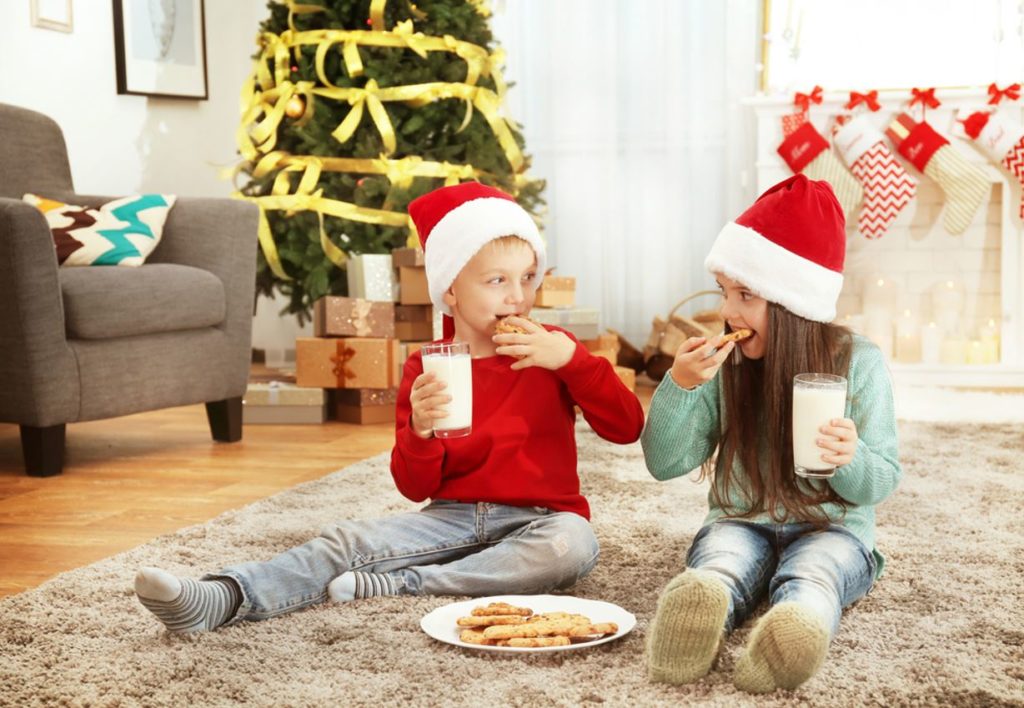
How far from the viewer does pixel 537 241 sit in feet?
6.05

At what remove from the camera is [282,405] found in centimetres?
378

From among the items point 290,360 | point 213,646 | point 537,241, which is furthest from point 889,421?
point 290,360

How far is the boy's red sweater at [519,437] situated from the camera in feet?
5.77

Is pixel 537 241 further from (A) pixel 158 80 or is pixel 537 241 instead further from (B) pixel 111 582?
(A) pixel 158 80

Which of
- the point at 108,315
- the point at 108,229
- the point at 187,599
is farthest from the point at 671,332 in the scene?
the point at 187,599

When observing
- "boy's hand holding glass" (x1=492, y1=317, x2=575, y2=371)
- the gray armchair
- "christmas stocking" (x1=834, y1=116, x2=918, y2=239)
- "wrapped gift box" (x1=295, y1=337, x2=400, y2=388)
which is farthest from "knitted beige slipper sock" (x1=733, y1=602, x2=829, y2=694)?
"christmas stocking" (x1=834, y1=116, x2=918, y2=239)

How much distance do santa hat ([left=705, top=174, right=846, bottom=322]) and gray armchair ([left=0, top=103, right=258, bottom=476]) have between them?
183cm

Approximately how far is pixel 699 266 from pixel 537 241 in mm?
3324

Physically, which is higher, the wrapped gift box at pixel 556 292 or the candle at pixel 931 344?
the wrapped gift box at pixel 556 292

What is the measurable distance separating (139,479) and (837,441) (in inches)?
75.5

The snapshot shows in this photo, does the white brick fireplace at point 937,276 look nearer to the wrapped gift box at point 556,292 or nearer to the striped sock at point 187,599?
the wrapped gift box at point 556,292

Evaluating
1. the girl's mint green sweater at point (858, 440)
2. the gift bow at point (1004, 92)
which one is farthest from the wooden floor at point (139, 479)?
the gift bow at point (1004, 92)

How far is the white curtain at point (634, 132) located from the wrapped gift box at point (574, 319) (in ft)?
3.32

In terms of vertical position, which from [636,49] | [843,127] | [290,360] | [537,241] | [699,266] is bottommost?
[290,360]
